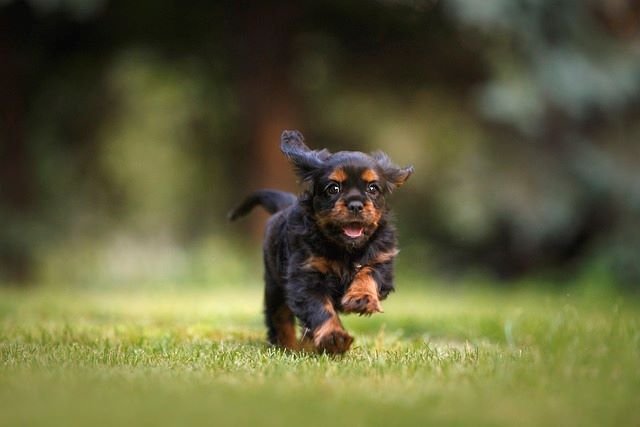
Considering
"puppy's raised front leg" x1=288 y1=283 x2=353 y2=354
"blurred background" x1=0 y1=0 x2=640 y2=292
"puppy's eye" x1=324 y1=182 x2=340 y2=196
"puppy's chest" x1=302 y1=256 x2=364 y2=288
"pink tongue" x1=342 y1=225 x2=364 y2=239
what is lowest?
"puppy's raised front leg" x1=288 y1=283 x2=353 y2=354

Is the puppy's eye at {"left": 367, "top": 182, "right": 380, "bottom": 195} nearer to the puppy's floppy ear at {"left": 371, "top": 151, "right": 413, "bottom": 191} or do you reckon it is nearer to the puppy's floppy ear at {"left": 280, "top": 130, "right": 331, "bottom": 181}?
the puppy's floppy ear at {"left": 371, "top": 151, "right": 413, "bottom": 191}

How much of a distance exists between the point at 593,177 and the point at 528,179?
0.80 meters

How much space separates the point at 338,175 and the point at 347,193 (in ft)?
0.36

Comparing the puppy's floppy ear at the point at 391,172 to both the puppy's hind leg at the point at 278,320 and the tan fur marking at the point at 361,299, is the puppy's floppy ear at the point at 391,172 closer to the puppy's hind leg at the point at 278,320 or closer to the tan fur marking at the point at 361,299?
the tan fur marking at the point at 361,299

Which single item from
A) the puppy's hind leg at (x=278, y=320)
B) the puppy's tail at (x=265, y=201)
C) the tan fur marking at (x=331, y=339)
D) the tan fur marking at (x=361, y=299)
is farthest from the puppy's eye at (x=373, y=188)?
the puppy's tail at (x=265, y=201)

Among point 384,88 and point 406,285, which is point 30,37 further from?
point 406,285

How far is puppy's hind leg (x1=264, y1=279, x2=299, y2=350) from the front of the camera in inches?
224

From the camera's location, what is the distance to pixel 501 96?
1123 centimetres

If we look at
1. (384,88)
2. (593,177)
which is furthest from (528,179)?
(384,88)

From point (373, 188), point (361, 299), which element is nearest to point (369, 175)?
point (373, 188)

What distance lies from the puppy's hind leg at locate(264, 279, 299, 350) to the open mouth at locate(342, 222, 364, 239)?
0.91m

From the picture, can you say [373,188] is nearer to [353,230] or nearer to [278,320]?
[353,230]

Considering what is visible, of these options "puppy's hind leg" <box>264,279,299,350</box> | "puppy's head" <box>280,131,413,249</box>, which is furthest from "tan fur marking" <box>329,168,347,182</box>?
"puppy's hind leg" <box>264,279,299,350</box>

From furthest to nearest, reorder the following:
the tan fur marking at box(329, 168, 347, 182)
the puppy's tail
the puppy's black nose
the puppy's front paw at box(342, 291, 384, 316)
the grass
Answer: the puppy's tail < the tan fur marking at box(329, 168, 347, 182) < the puppy's black nose < the puppy's front paw at box(342, 291, 384, 316) < the grass
